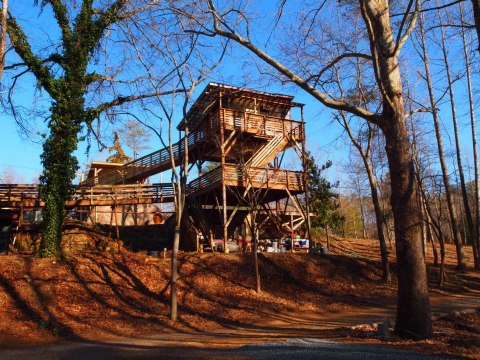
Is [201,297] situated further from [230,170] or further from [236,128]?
[236,128]

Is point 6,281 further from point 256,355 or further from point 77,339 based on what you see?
point 256,355

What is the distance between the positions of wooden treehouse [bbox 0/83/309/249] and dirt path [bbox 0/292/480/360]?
27.6 feet

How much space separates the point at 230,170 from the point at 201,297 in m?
7.85

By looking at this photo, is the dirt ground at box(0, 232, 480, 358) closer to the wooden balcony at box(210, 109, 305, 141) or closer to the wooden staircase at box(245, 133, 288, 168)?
the wooden staircase at box(245, 133, 288, 168)

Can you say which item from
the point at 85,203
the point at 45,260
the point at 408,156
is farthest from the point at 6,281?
the point at 408,156

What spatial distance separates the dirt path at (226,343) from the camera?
7.90m

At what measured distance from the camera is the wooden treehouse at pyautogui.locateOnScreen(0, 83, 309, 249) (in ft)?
72.4

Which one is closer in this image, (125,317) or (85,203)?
(125,317)

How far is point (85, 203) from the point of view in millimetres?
22344

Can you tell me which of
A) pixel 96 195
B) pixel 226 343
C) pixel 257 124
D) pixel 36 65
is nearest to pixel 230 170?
pixel 257 124

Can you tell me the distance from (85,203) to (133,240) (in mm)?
4093

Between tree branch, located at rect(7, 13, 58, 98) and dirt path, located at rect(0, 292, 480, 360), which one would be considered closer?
dirt path, located at rect(0, 292, 480, 360)

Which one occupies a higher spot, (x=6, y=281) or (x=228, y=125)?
(x=228, y=125)

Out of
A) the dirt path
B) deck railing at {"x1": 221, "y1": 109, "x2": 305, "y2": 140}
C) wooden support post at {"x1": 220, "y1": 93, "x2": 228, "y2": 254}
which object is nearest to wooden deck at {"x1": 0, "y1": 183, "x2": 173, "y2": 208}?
wooden support post at {"x1": 220, "y1": 93, "x2": 228, "y2": 254}
